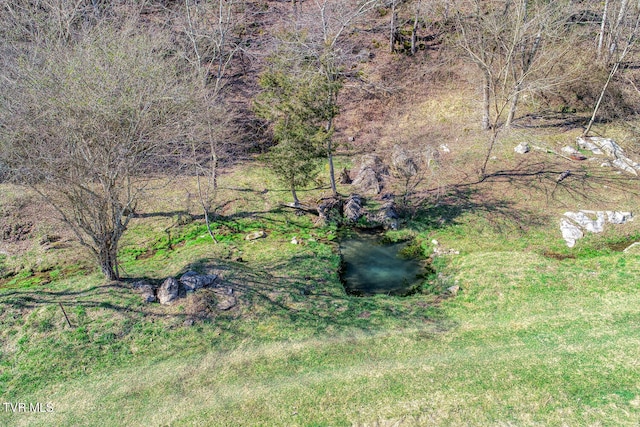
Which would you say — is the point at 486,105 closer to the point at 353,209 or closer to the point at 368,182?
the point at 368,182

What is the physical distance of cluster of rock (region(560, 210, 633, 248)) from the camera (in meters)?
21.5

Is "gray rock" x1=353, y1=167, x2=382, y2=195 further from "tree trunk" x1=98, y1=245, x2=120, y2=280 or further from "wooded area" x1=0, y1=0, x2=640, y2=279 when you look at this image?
"tree trunk" x1=98, y1=245, x2=120, y2=280

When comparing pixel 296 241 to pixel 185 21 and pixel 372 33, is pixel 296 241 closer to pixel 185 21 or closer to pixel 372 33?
pixel 185 21

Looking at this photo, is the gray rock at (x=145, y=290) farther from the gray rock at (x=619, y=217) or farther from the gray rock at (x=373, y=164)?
the gray rock at (x=619, y=217)

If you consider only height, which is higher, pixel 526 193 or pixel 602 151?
pixel 602 151

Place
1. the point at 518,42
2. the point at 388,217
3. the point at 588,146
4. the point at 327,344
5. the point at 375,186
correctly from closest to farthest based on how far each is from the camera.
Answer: the point at 327,344, the point at 518,42, the point at 388,217, the point at 375,186, the point at 588,146

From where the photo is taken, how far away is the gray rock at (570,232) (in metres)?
21.1

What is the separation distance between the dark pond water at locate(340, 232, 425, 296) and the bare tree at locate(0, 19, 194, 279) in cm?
1052

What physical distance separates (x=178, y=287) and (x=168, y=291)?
44 centimetres

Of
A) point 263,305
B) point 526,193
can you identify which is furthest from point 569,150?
point 263,305

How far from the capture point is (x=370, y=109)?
36188 millimetres

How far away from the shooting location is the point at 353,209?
24469 millimetres

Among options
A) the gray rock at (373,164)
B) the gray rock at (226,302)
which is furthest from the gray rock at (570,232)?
the gray rock at (226,302)

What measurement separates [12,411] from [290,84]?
1733 centimetres
